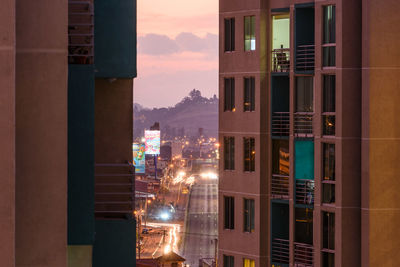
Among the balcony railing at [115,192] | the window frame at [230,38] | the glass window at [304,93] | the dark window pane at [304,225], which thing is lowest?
the dark window pane at [304,225]

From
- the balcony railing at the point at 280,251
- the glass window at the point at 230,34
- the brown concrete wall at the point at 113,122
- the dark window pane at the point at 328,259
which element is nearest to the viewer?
the brown concrete wall at the point at 113,122

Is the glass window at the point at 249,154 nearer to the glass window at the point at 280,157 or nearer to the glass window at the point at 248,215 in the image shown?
the glass window at the point at 280,157

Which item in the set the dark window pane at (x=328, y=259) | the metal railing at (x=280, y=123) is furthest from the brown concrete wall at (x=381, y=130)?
the metal railing at (x=280, y=123)

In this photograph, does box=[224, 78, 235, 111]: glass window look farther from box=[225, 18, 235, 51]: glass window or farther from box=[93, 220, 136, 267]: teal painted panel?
box=[93, 220, 136, 267]: teal painted panel

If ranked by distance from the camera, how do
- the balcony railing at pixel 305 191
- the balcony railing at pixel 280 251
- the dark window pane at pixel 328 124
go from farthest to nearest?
the balcony railing at pixel 280 251 → the balcony railing at pixel 305 191 → the dark window pane at pixel 328 124

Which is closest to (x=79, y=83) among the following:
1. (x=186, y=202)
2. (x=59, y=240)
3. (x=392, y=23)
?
(x=59, y=240)

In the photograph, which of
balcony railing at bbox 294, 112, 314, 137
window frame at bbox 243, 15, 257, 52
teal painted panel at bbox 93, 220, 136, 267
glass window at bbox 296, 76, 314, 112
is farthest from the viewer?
window frame at bbox 243, 15, 257, 52

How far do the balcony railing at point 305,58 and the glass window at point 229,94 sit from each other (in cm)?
288

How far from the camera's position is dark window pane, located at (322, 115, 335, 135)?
25.1 m

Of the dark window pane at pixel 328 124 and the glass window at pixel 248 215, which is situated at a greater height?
the dark window pane at pixel 328 124

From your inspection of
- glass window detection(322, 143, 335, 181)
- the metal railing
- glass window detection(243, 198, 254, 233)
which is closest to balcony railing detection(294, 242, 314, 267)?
glass window detection(243, 198, 254, 233)

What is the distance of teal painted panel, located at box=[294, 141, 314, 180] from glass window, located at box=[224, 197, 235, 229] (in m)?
3.09

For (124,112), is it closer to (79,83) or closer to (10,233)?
(79,83)

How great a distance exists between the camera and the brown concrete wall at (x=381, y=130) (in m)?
23.6
